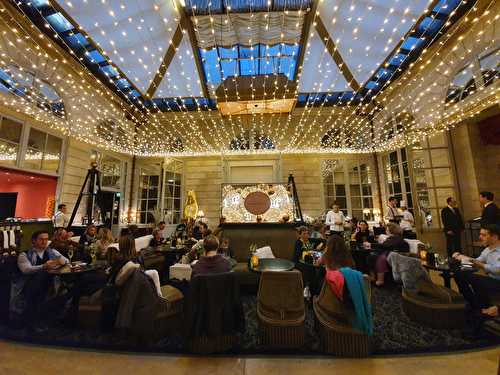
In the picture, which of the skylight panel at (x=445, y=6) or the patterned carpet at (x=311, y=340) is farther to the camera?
the skylight panel at (x=445, y=6)

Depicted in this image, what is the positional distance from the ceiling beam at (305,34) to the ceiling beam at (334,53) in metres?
Result: 0.20

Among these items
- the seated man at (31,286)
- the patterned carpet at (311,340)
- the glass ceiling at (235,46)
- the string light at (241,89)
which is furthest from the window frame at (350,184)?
the seated man at (31,286)

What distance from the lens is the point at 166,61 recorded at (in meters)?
6.50

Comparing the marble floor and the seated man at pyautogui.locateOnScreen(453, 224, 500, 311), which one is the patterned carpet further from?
the seated man at pyautogui.locateOnScreen(453, 224, 500, 311)

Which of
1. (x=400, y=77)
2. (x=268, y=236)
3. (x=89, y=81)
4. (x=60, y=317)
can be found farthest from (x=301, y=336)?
(x=89, y=81)

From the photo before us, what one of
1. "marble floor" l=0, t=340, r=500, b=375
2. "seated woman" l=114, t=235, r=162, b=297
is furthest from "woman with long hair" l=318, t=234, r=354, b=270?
"seated woman" l=114, t=235, r=162, b=297

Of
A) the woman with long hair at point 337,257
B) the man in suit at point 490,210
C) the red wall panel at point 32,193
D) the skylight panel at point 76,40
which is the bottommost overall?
the woman with long hair at point 337,257

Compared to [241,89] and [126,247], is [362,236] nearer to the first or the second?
[126,247]

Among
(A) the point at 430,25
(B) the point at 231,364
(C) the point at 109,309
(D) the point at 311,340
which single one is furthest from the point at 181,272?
(A) the point at 430,25

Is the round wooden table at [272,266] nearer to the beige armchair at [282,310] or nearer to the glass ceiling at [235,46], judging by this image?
the beige armchair at [282,310]

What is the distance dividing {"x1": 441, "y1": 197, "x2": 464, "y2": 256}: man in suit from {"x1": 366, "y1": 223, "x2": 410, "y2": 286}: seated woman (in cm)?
181

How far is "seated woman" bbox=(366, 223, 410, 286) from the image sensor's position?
135 inches

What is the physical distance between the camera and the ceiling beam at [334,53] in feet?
18.7

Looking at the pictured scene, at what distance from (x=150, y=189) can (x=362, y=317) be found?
898 centimetres
